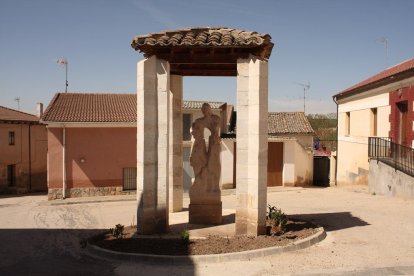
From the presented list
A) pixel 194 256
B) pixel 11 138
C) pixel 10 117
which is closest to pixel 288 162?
pixel 194 256

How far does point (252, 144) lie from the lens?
8453 mm

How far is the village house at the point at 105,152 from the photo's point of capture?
59.6 ft

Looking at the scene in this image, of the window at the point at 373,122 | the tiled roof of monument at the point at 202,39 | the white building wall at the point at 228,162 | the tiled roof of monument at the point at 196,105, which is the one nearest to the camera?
the tiled roof of monument at the point at 202,39

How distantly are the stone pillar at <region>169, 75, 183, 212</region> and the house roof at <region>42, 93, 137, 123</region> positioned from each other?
324 inches

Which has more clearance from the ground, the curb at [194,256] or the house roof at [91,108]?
the house roof at [91,108]

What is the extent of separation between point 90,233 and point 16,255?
7.24ft

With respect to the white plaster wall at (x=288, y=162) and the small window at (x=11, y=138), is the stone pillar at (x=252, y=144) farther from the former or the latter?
the small window at (x=11, y=138)

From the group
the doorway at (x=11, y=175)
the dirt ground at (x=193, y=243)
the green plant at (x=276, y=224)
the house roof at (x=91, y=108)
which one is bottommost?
the doorway at (x=11, y=175)

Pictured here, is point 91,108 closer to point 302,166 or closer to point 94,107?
point 94,107

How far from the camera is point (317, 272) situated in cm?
647

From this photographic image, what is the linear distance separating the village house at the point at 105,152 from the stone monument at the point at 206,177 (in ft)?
30.3

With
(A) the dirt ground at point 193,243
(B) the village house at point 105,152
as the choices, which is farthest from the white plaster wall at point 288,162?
(A) the dirt ground at point 193,243

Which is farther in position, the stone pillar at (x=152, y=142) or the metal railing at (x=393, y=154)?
the metal railing at (x=393, y=154)

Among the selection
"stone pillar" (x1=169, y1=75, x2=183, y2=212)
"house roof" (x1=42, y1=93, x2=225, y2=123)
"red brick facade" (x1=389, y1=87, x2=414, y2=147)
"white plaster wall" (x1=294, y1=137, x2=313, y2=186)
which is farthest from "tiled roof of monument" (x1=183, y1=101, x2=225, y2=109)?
"stone pillar" (x1=169, y1=75, x2=183, y2=212)
